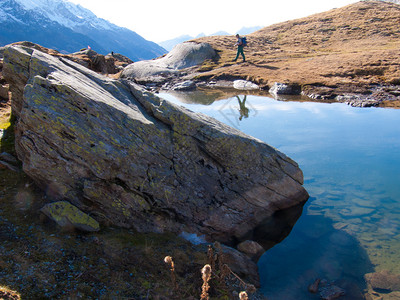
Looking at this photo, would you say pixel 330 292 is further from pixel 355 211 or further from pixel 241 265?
pixel 355 211

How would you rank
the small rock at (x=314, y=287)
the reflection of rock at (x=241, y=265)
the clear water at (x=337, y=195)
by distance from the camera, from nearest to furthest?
the small rock at (x=314, y=287) < the reflection of rock at (x=241, y=265) < the clear water at (x=337, y=195)

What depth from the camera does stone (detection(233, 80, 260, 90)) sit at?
53.9 m

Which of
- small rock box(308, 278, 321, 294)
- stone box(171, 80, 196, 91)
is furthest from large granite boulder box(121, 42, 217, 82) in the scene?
small rock box(308, 278, 321, 294)

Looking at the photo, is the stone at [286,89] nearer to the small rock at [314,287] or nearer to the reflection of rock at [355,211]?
the reflection of rock at [355,211]

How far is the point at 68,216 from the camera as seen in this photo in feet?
38.1

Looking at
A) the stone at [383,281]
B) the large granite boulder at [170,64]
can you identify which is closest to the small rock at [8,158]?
the stone at [383,281]

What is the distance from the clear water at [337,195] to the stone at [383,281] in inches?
12.4

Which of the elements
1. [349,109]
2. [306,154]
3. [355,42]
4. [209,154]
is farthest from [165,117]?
[355,42]

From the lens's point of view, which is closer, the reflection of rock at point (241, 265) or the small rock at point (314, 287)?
the small rock at point (314, 287)

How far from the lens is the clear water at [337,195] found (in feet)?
43.9

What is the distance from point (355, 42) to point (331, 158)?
78154 millimetres

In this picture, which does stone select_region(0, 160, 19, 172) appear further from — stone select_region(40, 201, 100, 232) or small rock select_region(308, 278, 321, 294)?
small rock select_region(308, 278, 321, 294)

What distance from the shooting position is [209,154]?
16047 mm

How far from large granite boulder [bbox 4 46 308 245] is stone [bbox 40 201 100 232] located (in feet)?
1.54
